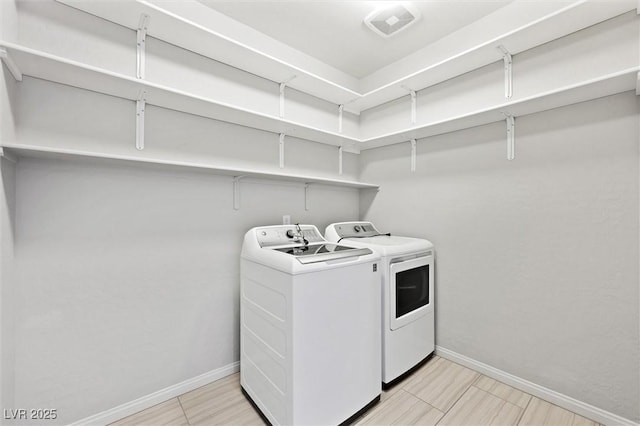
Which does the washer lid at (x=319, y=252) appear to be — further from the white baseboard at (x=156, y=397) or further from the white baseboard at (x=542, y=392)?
the white baseboard at (x=542, y=392)

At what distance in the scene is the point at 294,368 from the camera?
1.34 metres

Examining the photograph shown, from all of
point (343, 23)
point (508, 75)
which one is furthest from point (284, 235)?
point (508, 75)

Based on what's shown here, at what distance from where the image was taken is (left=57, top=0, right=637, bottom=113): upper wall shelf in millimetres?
1490

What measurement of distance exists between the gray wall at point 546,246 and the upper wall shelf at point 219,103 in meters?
0.12

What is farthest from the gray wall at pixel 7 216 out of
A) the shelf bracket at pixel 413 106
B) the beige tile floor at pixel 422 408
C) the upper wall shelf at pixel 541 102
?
the shelf bracket at pixel 413 106

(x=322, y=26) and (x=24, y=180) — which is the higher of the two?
(x=322, y=26)

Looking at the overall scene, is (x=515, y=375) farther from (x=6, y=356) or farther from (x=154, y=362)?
(x=6, y=356)

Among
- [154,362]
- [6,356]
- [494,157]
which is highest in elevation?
[494,157]

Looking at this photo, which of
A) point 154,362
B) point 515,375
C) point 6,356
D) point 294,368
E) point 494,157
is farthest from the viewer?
point 494,157

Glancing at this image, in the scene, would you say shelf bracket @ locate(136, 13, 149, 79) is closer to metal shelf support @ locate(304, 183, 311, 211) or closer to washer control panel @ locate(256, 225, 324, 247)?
washer control panel @ locate(256, 225, 324, 247)

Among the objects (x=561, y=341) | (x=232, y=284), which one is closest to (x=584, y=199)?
(x=561, y=341)

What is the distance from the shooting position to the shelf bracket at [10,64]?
1.11 metres

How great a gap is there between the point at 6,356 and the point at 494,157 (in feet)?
9.97

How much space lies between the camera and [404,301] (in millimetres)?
1982
